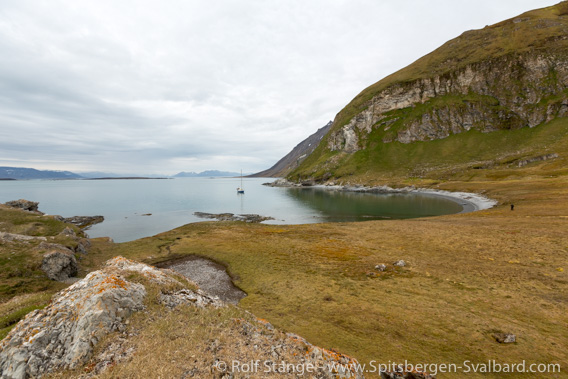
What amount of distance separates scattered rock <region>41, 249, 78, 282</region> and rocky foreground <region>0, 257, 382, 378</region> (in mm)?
17391

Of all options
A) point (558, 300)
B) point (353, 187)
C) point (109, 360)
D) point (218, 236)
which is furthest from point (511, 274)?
point (353, 187)

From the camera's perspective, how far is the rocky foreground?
6.83 meters

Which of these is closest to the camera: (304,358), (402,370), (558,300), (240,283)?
(304,358)

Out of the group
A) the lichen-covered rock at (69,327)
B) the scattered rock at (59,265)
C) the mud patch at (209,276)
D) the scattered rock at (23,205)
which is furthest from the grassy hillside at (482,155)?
the scattered rock at (23,205)

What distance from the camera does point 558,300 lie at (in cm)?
1561

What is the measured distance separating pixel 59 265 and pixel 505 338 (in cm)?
3502

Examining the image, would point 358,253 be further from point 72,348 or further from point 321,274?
point 72,348

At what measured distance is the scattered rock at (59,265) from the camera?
21750 millimetres

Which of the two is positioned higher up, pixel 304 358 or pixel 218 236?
pixel 304 358

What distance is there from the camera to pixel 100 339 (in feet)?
24.8

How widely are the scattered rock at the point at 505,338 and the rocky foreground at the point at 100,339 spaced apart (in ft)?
31.8

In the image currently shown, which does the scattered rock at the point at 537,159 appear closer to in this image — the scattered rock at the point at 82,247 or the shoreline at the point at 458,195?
the shoreline at the point at 458,195

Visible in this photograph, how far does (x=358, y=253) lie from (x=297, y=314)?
51.8ft

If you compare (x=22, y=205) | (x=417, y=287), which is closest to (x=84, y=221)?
(x=22, y=205)
